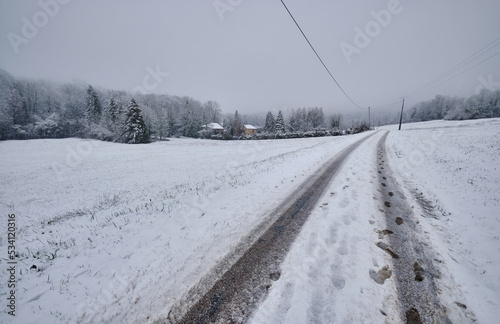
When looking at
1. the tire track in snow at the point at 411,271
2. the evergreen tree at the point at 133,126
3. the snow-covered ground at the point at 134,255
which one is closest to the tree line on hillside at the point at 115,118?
the evergreen tree at the point at 133,126

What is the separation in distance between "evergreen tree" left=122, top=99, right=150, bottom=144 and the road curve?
180 feet

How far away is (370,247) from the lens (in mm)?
4020

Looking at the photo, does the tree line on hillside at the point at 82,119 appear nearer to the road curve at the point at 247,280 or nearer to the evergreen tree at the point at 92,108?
the evergreen tree at the point at 92,108

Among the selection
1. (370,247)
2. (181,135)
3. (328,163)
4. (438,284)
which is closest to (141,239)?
(370,247)

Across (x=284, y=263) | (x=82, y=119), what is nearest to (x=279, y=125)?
(x=284, y=263)

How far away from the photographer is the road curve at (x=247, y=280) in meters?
2.64

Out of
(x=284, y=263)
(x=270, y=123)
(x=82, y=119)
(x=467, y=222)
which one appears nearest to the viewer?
(x=284, y=263)

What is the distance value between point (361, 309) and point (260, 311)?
1.50m

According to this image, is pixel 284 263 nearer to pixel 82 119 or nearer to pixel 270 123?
pixel 270 123

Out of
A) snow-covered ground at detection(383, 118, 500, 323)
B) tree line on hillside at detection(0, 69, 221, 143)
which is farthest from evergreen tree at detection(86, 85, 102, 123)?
snow-covered ground at detection(383, 118, 500, 323)

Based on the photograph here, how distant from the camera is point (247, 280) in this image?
3.22 m

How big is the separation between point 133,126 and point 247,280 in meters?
56.5

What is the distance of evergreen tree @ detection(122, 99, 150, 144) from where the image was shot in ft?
159

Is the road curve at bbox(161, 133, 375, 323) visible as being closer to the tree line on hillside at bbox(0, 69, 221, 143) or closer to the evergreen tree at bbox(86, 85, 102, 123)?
the tree line on hillside at bbox(0, 69, 221, 143)
